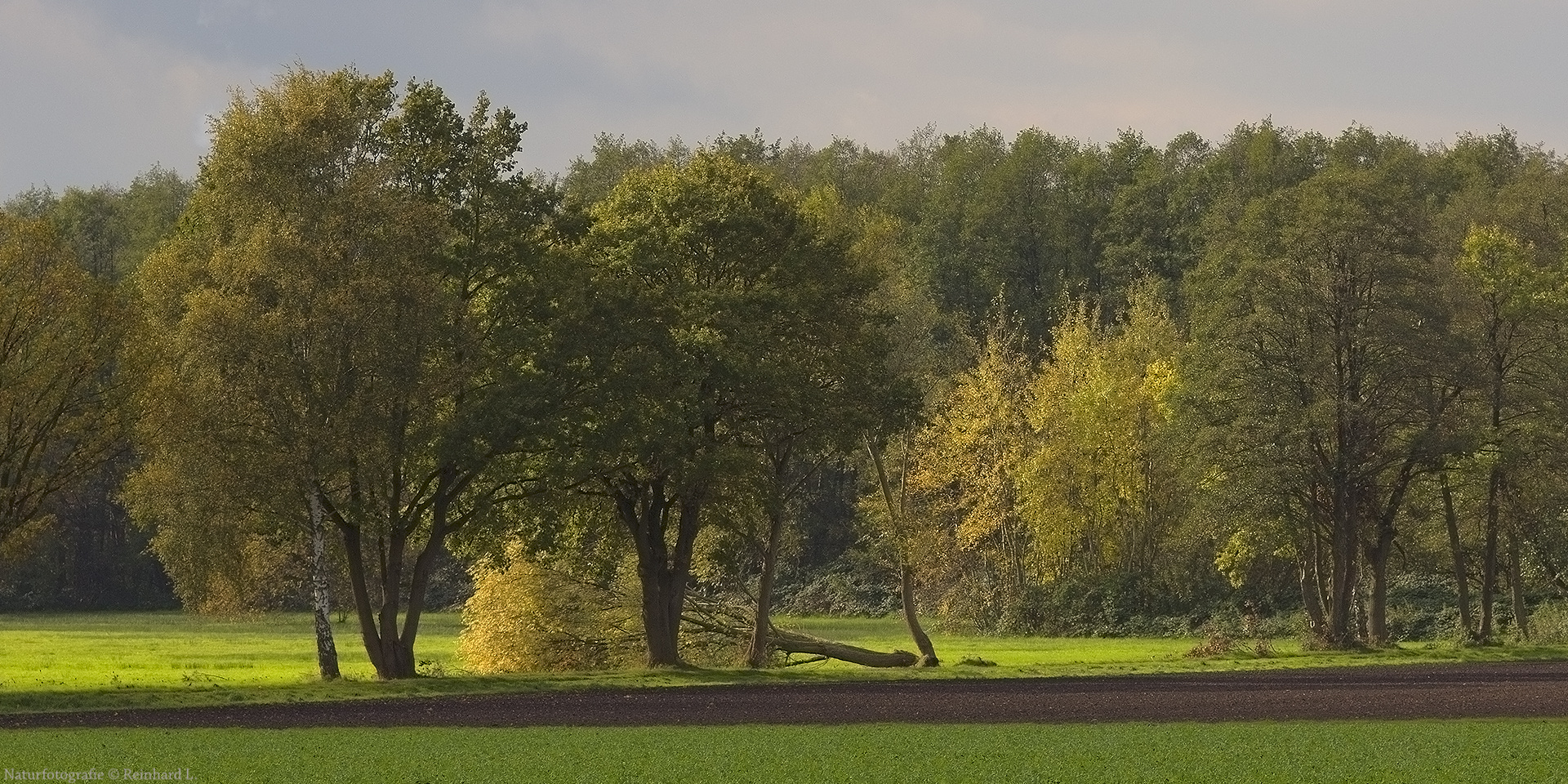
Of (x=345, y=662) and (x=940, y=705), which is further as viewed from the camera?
(x=345, y=662)

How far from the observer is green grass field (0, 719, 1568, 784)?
26953mm

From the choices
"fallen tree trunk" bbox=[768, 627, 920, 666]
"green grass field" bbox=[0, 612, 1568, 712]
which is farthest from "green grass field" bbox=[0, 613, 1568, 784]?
"fallen tree trunk" bbox=[768, 627, 920, 666]

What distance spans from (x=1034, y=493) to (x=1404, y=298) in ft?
96.4

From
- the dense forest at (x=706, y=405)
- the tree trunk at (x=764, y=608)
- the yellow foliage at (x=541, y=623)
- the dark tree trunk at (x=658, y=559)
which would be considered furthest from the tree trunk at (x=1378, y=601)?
the yellow foliage at (x=541, y=623)

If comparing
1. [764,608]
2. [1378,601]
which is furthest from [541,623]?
[1378,601]

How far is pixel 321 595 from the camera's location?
4847cm

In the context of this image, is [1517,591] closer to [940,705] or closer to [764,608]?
[764,608]

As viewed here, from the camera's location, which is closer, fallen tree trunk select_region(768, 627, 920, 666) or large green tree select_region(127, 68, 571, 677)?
large green tree select_region(127, 68, 571, 677)

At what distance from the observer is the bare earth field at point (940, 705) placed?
3794 centimetres

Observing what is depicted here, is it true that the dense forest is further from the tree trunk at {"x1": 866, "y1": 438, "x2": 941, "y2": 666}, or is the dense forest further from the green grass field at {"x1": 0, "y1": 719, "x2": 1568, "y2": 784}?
the green grass field at {"x1": 0, "y1": 719, "x2": 1568, "y2": 784}

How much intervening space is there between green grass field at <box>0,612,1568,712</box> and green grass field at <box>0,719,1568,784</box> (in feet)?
35.6

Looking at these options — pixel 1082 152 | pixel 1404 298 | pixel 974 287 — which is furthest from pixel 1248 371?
pixel 1082 152

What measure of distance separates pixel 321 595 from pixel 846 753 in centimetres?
2236

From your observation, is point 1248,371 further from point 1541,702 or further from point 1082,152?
point 1082,152
